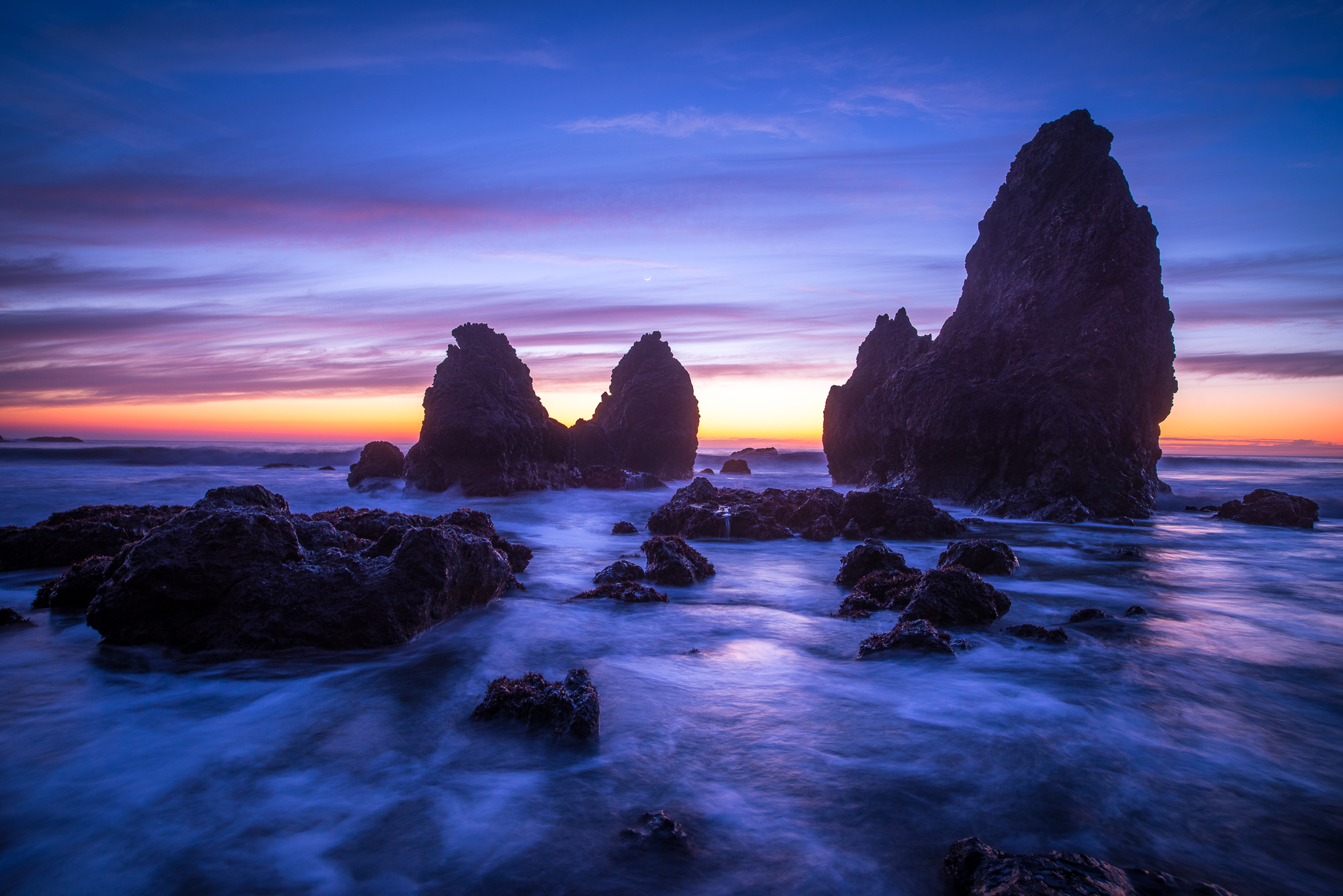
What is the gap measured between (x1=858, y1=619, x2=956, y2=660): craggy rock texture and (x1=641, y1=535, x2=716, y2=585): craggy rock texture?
13.0 feet

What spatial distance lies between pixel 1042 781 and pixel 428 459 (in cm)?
2418

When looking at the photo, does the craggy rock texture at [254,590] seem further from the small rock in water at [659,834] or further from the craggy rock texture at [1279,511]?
the craggy rock texture at [1279,511]

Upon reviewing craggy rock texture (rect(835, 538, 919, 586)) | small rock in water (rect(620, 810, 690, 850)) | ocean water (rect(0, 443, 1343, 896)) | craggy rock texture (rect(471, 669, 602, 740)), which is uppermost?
craggy rock texture (rect(835, 538, 919, 586))

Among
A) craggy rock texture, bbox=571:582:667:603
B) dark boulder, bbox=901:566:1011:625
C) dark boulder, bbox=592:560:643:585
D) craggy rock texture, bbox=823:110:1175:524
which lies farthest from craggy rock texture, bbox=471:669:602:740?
craggy rock texture, bbox=823:110:1175:524

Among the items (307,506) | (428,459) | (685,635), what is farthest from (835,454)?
(685,635)

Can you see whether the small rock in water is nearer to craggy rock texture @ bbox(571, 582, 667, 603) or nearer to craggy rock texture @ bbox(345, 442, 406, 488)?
craggy rock texture @ bbox(571, 582, 667, 603)

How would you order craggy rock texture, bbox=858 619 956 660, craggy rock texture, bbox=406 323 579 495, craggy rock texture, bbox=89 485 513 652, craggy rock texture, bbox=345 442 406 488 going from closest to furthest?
craggy rock texture, bbox=89 485 513 652
craggy rock texture, bbox=858 619 956 660
craggy rock texture, bbox=406 323 579 495
craggy rock texture, bbox=345 442 406 488

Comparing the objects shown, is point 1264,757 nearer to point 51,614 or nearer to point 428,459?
point 51,614

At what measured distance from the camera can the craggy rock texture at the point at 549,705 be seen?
479 cm

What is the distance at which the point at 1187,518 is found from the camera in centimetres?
2048

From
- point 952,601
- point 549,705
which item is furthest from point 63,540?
point 952,601

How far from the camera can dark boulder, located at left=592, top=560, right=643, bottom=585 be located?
10.2 meters

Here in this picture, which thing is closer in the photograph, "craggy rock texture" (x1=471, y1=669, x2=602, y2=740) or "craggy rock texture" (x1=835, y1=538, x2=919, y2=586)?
"craggy rock texture" (x1=471, y1=669, x2=602, y2=740)

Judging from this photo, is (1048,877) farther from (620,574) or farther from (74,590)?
(74,590)
